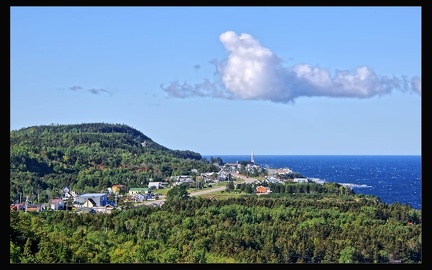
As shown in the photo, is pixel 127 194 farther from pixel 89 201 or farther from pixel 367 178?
pixel 367 178

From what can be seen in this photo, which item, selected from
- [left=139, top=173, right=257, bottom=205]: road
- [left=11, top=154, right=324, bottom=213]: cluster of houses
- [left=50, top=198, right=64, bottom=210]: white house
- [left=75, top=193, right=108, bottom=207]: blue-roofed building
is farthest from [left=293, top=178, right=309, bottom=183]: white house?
[left=50, top=198, right=64, bottom=210]: white house

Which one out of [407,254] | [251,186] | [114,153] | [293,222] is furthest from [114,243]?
[114,153]

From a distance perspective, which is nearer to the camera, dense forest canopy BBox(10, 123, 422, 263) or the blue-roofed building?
dense forest canopy BBox(10, 123, 422, 263)

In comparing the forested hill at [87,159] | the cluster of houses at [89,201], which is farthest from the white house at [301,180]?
the cluster of houses at [89,201]

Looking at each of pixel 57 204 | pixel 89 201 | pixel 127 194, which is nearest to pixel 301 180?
pixel 127 194

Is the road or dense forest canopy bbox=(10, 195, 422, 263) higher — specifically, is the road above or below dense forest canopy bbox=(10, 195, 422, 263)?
above

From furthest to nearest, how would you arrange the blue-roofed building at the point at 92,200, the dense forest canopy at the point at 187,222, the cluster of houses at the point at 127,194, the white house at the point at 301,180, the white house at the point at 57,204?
the white house at the point at 301,180
the blue-roofed building at the point at 92,200
the white house at the point at 57,204
the cluster of houses at the point at 127,194
the dense forest canopy at the point at 187,222

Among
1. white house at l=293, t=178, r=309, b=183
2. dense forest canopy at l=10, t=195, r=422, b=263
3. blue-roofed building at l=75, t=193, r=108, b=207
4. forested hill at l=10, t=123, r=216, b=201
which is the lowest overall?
dense forest canopy at l=10, t=195, r=422, b=263

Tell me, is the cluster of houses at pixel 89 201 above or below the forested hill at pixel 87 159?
below

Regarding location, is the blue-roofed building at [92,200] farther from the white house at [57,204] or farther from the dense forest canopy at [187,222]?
the dense forest canopy at [187,222]

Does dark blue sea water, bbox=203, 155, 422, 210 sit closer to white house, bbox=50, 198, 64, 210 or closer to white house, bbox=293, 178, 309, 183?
white house, bbox=293, 178, 309, 183
